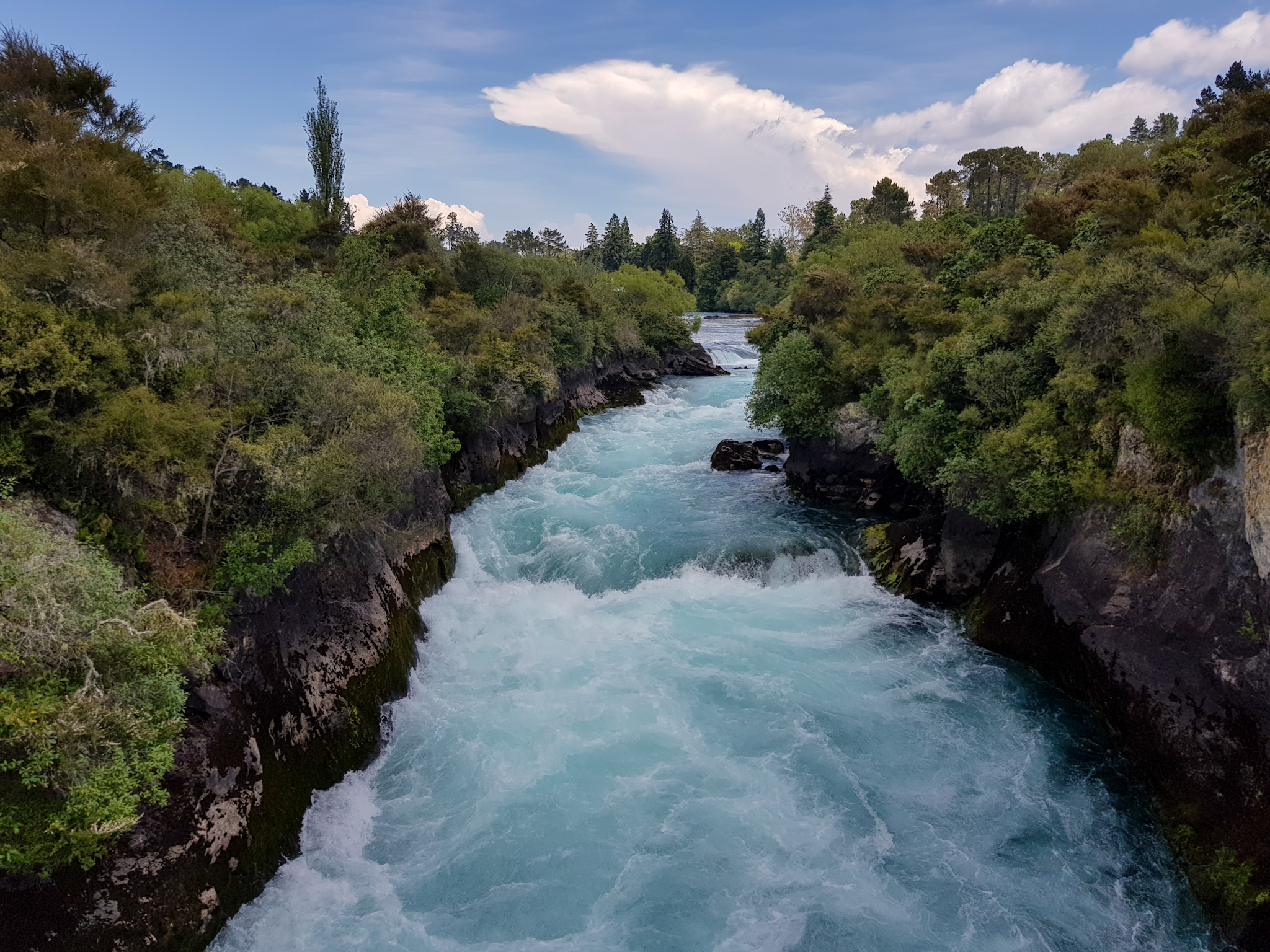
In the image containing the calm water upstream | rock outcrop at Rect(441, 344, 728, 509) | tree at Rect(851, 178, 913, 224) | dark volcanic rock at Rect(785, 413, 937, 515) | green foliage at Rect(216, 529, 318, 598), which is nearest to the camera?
the calm water upstream

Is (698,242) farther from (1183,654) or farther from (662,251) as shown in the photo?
(1183,654)

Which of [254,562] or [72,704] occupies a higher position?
[254,562]

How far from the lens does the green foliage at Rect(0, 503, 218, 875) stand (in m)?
6.79

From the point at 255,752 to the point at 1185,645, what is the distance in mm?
15211

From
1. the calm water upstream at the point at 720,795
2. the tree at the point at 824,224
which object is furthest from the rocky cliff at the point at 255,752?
the tree at the point at 824,224

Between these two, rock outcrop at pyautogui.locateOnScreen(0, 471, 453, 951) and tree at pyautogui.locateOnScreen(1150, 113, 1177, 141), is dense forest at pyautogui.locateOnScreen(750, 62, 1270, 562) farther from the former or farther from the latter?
tree at pyautogui.locateOnScreen(1150, 113, 1177, 141)

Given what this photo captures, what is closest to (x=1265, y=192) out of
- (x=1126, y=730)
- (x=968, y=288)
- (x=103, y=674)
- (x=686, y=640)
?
(x=968, y=288)

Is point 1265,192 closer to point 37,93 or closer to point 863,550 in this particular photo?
point 863,550

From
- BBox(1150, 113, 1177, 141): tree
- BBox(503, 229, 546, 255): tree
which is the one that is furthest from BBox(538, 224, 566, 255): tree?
BBox(1150, 113, 1177, 141): tree

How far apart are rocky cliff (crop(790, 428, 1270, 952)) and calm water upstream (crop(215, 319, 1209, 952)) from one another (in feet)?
1.99

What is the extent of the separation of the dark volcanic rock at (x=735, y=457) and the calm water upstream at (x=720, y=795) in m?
9.88

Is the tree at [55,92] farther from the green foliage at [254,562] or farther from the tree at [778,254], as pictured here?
the tree at [778,254]

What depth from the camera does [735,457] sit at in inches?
1140

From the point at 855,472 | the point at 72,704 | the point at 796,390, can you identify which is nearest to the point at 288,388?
the point at 72,704
